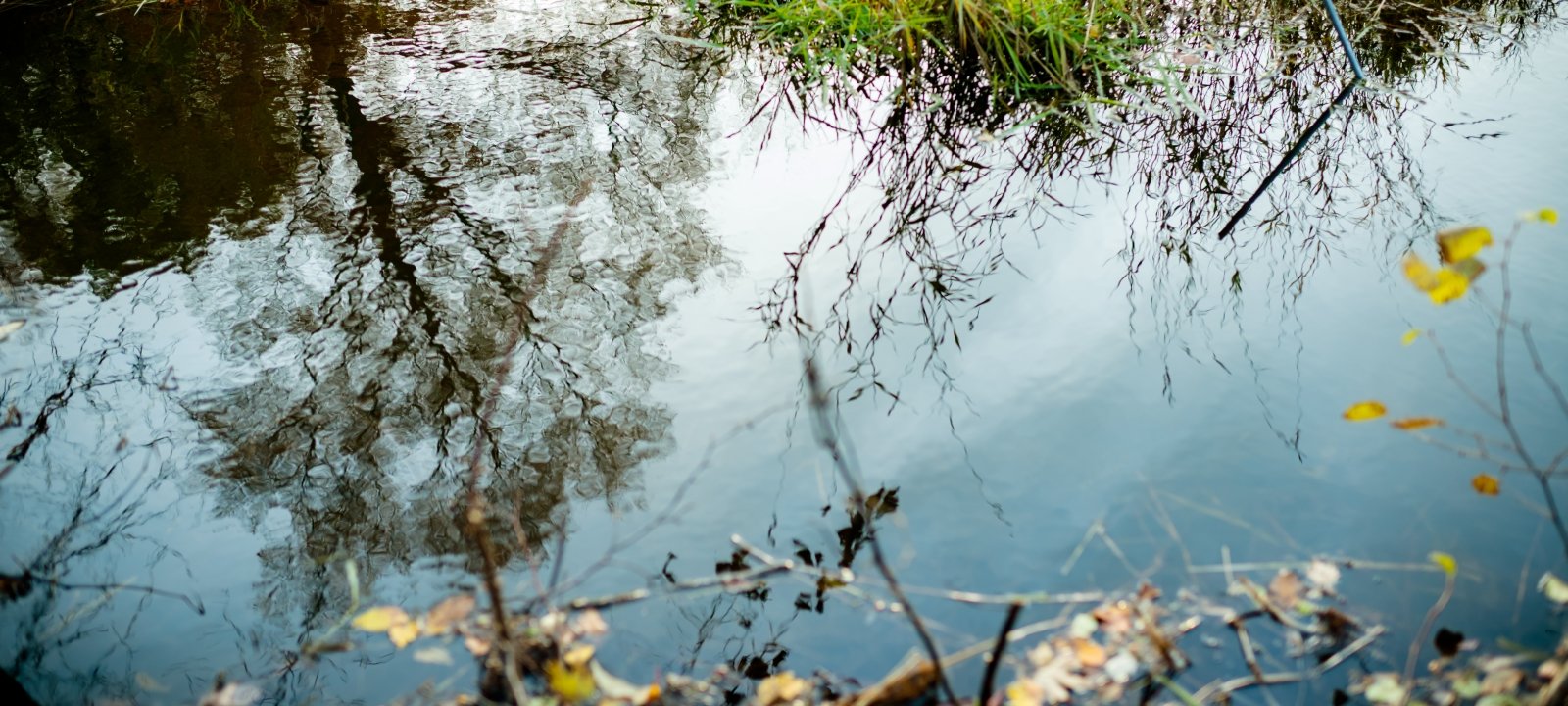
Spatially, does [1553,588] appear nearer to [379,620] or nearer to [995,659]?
[995,659]

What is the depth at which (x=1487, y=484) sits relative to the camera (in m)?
1.49

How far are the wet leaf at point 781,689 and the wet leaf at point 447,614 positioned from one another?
17.9 inches

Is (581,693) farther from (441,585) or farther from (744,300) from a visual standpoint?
(744,300)

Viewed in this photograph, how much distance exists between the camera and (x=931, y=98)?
2.93 m

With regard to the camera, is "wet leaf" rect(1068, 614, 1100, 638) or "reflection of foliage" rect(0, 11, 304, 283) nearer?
"wet leaf" rect(1068, 614, 1100, 638)

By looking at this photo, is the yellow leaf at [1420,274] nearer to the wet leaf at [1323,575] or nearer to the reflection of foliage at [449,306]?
the wet leaf at [1323,575]

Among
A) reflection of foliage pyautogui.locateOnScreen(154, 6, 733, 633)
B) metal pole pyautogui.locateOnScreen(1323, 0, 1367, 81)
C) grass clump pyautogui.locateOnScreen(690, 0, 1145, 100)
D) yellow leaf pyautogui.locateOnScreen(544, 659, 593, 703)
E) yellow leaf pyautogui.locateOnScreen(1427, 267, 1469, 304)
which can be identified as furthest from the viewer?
grass clump pyautogui.locateOnScreen(690, 0, 1145, 100)

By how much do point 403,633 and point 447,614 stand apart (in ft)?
0.22

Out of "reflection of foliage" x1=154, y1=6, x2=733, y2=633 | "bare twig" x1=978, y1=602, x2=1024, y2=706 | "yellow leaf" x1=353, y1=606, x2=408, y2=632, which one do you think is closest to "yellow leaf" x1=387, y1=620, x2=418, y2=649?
"yellow leaf" x1=353, y1=606, x2=408, y2=632

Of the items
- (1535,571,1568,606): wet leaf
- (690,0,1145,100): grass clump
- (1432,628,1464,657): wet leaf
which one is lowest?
(1432,628,1464,657): wet leaf

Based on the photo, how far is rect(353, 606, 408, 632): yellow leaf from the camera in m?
1.36

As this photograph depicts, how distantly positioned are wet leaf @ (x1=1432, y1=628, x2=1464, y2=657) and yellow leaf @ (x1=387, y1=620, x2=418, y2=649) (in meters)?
1.47

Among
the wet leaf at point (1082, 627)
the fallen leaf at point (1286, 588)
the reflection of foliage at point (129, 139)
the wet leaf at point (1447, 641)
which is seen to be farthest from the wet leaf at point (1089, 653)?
the reflection of foliage at point (129, 139)

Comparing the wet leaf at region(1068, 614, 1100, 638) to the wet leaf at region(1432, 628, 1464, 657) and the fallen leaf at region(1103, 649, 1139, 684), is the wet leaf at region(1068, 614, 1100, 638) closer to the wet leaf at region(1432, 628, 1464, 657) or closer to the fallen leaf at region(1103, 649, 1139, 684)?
the fallen leaf at region(1103, 649, 1139, 684)
